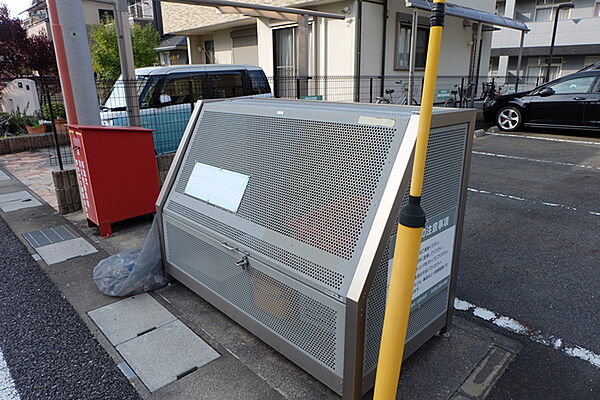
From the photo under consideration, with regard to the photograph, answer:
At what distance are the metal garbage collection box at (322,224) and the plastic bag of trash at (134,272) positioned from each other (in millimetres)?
471

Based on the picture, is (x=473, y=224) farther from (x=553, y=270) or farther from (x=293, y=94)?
(x=293, y=94)

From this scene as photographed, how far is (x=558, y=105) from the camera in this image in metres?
9.40

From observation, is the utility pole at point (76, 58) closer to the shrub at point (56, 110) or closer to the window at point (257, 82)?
the window at point (257, 82)

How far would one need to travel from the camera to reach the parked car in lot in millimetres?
6367

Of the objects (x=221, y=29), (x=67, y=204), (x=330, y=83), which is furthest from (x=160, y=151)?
(x=221, y=29)

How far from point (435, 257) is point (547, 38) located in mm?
25951

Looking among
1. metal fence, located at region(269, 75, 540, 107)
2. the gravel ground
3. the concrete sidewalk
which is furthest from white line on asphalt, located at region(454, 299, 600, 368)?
metal fence, located at region(269, 75, 540, 107)

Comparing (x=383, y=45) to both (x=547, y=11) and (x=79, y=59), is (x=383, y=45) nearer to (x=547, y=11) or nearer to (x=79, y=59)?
(x=79, y=59)

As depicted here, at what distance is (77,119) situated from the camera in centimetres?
441

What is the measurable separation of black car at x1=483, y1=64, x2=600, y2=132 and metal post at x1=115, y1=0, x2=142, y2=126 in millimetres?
8991

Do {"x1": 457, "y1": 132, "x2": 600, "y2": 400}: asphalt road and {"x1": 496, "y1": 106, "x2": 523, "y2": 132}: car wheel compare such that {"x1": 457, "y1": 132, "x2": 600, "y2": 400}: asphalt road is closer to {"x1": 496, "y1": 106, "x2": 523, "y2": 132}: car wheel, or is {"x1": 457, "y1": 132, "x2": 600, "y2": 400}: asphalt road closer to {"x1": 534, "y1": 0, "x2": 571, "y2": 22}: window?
{"x1": 496, "y1": 106, "x2": 523, "y2": 132}: car wheel

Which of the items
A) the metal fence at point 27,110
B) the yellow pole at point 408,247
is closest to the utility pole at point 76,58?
the metal fence at point 27,110

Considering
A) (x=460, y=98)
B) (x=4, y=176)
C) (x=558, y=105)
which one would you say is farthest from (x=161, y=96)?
(x=558, y=105)

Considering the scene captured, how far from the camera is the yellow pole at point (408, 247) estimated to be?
1.26 meters
